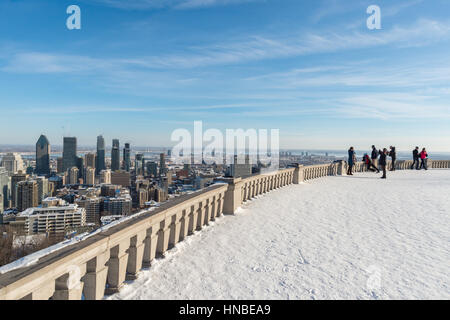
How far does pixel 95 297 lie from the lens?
10.8 ft

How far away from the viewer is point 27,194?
34.7 meters

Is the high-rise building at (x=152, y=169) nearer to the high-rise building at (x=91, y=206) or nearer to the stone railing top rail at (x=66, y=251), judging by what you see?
the high-rise building at (x=91, y=206)

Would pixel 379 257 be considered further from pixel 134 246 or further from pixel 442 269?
pixel 134 246

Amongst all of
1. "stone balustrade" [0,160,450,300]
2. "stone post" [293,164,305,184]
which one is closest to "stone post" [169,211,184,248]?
"stone balustrade" [0,160,450,300]

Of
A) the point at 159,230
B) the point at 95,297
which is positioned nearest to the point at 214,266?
the point at 159,230

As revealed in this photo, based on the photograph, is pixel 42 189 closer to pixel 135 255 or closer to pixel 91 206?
pixel 91 206

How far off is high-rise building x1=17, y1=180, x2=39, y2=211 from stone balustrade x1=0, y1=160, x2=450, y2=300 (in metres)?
35.4

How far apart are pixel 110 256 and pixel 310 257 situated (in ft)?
11.5

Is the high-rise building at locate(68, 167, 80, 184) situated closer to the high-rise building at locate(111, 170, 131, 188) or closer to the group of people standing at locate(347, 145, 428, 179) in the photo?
the high-rise building at locate(111, 170, 131, 188)

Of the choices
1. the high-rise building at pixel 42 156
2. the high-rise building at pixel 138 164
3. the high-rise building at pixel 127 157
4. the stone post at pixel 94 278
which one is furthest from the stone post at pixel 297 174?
the high-rise building at pixel 42 156

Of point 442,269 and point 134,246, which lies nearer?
point 134,246

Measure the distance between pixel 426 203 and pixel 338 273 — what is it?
25.3ft

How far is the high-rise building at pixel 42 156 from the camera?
6406 centimetres

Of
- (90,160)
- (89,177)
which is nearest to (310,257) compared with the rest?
(89,177)
